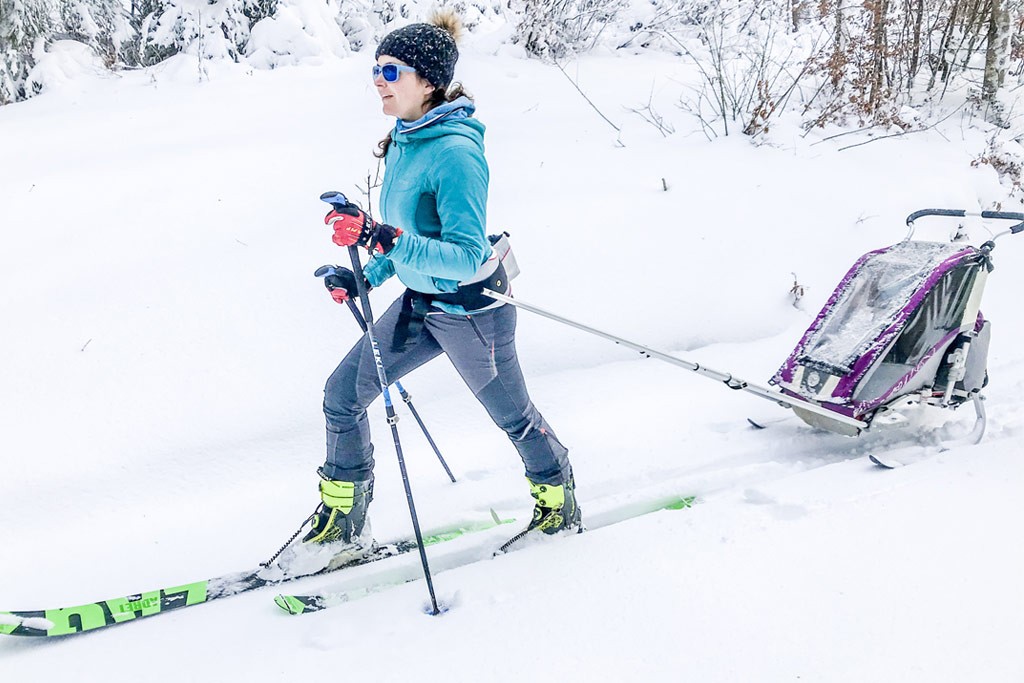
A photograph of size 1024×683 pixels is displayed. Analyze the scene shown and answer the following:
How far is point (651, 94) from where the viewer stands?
23.4 ft

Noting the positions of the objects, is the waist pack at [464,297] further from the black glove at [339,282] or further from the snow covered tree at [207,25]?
the snow covered tree at [207,25]

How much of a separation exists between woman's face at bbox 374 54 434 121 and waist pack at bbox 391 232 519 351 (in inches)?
19.2

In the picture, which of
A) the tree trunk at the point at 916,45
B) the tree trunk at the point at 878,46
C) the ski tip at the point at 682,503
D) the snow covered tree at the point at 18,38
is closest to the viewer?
the ski tip at the point at 682,503

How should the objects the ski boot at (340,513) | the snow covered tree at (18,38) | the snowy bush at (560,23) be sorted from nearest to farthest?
the ski boot at (340,513) → the snow covered tree at (18,38) → the snowy bush at (560,23)

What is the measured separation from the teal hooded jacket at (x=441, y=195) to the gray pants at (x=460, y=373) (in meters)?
0.21

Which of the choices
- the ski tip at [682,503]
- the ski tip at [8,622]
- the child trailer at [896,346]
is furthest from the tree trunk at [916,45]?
the ski tip at [8,622]

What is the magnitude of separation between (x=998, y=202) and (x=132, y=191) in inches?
259

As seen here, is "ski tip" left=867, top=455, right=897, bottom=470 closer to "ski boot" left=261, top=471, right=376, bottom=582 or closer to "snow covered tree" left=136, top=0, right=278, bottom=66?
"ski boot" left=261, top=471, right=376, bottom=582

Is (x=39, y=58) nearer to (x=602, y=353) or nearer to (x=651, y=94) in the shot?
(x=651, y=94)

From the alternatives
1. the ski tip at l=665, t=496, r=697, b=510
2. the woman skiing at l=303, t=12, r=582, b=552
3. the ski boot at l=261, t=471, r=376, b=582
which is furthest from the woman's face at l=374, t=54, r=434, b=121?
the ski tip at l=665, t=496, r=697, b=510

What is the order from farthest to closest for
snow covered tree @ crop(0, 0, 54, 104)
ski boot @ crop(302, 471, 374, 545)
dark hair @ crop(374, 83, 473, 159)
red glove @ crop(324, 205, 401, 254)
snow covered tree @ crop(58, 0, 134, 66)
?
snow covered tree @ crop(58, 0, 134, 66), snow covered tree @ crop(0, 0, 54, 104), ski boot @ crop(302, 471, 374, 545), dark hair @ crop(374, 83, 473, 159), red glove @ crop(324, 205, 401, 254)

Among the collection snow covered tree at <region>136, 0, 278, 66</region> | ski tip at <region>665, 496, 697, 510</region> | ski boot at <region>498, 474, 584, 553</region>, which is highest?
snow covered tree at <region>136, 0, 278, 66</region>

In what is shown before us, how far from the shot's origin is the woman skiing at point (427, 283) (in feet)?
7.07

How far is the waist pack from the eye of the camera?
2.38 metres
